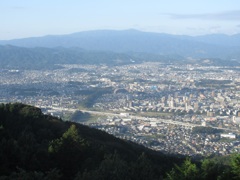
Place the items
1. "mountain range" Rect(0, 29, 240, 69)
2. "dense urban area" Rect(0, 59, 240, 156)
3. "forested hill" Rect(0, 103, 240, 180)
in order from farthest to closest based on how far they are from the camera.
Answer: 1. "mountain range" Rect(0, 29, 240, 69)
2. "dense urban area" Rect(0, 59, 240, 156)
3. "forested hill" Rect(0, 103, 240, 180)

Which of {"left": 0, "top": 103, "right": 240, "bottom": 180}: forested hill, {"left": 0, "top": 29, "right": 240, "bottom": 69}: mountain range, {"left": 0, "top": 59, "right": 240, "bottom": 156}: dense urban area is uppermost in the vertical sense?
{"left": 0, "top": 29, "right": 240, "bottom": 69}: mountain range

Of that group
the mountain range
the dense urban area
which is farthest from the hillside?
the dense urban area

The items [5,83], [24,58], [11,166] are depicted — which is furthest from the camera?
[24,58]

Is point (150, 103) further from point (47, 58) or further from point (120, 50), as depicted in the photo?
point (120, 50)

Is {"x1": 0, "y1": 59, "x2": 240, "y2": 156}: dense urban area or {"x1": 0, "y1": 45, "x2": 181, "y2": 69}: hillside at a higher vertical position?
{"x1": 0, "y1": 45, "x2": 181, "y2": 69}: hillside

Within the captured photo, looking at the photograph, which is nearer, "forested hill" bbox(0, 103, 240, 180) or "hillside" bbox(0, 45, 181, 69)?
"forested hill" bbox(0, 103, 240, 180)

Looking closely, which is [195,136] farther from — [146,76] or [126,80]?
[146,76]

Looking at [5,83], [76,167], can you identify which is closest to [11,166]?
[76,167]

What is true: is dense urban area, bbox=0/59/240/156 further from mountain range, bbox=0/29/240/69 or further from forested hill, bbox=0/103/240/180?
mountain range, bbox=0/29/240/69

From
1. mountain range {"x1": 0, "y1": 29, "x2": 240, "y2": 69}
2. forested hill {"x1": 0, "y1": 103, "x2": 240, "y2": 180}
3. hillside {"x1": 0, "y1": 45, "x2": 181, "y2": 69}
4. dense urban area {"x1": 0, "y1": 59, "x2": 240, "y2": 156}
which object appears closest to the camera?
forested hill {"x1": 0, "y1": 103, "x2": 240, "y2": 180}
